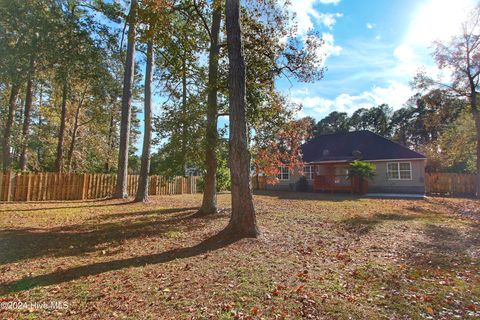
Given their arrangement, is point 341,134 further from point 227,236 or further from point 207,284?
point 207,284

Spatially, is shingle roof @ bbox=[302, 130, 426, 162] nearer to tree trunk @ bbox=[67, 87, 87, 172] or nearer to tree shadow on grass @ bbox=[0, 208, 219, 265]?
tree shadow on grass @ bbox=[0, 208, 219, 265]

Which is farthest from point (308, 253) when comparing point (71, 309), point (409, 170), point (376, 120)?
point (376, 120)

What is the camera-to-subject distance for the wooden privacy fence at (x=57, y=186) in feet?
42.4

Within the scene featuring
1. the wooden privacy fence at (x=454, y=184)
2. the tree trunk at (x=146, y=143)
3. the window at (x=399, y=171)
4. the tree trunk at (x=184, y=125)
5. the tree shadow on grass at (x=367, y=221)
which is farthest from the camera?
the wooden privacy fence at (x=454, y=184)

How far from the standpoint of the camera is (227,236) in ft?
21.0

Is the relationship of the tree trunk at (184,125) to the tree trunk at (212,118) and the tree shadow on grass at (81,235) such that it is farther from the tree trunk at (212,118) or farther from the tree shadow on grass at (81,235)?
the tree shadow on grass at (81,235)

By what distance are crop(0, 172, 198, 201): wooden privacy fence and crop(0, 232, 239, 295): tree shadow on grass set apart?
17.7 feet

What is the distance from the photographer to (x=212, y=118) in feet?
30.7

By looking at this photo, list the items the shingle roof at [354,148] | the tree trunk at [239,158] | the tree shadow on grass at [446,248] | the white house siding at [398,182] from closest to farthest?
the tree shadow on grass at [446,248] < the tree trunk at [239,158] < the white house siding at [398,182] < the shingle roof at [354,148]

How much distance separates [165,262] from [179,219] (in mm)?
4468

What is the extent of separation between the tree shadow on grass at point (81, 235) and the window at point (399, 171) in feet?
54.2

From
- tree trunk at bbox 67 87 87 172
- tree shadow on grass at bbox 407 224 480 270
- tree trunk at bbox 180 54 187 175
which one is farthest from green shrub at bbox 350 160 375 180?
tree trunk at bbox 67 87 87 172

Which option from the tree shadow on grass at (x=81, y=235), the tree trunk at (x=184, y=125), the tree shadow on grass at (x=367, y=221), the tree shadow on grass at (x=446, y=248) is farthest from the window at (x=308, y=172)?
the tree trunk at (x=184, y=125)

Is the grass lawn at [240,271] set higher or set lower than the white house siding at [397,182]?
lower
